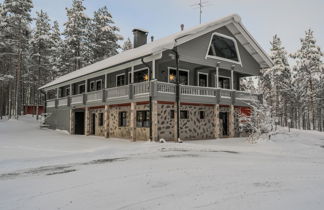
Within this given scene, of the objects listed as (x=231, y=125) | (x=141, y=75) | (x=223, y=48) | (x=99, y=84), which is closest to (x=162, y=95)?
(x=141, y=75)

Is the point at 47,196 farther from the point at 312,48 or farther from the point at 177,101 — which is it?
the point at 312,48

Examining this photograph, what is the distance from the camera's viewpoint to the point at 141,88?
16641mm

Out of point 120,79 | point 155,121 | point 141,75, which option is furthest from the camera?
point 120,79

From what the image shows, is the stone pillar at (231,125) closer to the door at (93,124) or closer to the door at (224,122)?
the door at (224,122)

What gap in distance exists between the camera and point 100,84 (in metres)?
25.1

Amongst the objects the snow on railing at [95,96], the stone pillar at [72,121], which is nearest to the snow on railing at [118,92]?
the snow on railing at [95,96]

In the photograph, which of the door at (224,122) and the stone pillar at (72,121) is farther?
the stone pillar at (72,121)

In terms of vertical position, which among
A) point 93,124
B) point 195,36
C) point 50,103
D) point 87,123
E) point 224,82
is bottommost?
point 93,124

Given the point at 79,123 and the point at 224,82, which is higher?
the point at 224,82

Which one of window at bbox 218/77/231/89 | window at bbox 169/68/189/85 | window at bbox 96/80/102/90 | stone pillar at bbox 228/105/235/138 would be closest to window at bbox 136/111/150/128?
window at bbox 169/68/189/85

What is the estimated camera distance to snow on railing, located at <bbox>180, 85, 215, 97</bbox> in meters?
17.3

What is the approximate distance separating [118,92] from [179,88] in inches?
200

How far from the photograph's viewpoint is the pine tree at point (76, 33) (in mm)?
39062

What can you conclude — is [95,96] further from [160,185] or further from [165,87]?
[160,185]
